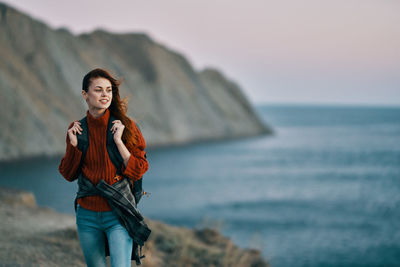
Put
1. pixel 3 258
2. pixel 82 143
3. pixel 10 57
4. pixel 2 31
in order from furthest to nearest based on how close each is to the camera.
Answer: pixel 2 31 < pixel 10 57 < pixel 3 258 < pixel 82 143

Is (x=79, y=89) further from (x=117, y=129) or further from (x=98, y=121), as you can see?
(x=117, y=129)

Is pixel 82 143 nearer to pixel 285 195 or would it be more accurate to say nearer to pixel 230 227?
pixel 230 227

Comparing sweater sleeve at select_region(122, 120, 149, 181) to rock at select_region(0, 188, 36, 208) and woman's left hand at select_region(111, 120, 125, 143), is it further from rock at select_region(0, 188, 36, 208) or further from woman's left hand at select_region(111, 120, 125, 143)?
rock at select_region(0, 188, 36, 208)

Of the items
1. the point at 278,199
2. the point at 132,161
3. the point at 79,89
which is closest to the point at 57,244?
the point at 132,161

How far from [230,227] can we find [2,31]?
28597mm

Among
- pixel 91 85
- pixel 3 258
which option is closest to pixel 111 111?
pixel 91 85

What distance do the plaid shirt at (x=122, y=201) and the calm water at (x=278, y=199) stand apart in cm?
815

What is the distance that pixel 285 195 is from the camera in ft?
75.3

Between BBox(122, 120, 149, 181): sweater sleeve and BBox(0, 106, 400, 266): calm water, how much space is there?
8.21 m

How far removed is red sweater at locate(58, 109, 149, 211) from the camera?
121 inches

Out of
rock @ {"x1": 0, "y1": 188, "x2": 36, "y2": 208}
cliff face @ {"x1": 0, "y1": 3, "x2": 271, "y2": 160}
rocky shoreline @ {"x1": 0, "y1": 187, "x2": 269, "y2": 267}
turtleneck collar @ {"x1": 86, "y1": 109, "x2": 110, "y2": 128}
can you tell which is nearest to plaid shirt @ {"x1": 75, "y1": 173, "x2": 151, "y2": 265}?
turtleneck collar @ {"x1": 86, "y1": 109, "x2": 110, "y2": 128}

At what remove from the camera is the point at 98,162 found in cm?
313

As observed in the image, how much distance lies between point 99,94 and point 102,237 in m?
0.99

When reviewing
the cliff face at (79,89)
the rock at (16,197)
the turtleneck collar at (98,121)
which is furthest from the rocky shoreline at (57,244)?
the cliff face at (79,89)
